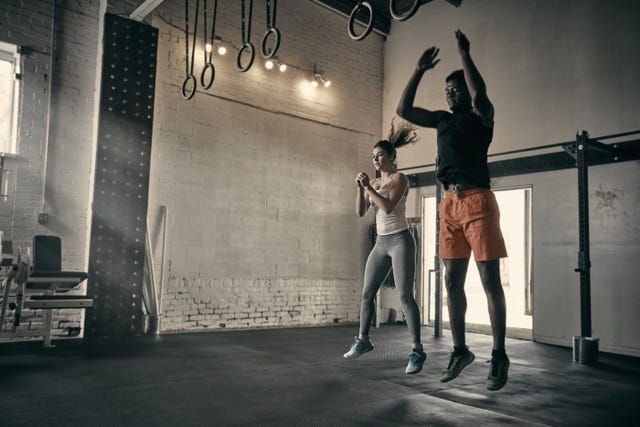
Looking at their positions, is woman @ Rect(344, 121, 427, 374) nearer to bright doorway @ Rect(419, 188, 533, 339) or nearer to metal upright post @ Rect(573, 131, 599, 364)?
metal upright post @ Rect(573, 131, 599, 364)

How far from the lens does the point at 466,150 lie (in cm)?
253

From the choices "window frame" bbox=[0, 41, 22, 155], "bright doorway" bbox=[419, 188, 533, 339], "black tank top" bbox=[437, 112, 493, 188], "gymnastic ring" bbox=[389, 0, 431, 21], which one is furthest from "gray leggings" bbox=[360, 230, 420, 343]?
"bright doorway" bbox=[419, 188, 533, 339]

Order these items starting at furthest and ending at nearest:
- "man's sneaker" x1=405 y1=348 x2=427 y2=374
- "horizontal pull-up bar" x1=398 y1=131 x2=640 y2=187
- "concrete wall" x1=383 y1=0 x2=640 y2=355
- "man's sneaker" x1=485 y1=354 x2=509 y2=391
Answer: "concrete wall" x1=383 y1=0 x2=640 y2=355 < "horizontal pull-up bar" x1=398 y1=131 x2=640 y2=187 < "man's sneaker" x1=405 y1=348 x2=427 y2=374 < "man's sneaker" x1=485 y1=354 x2=509 y2=391

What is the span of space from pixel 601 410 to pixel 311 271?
15.1ft

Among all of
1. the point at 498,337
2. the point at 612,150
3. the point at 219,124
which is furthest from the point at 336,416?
the point at 219,124

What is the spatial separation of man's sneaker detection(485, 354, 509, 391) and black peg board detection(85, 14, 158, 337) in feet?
13.0

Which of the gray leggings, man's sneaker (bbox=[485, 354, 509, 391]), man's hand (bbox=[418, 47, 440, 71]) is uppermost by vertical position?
man's hand (bbox=[418, 47, 440, 71])

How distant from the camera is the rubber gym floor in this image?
7.88ft

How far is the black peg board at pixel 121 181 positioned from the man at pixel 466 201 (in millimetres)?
3580

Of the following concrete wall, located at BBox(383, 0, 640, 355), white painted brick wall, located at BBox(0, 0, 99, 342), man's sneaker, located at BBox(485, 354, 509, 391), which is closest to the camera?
man's sneaker, located at BBox(485, 354, 509, 391)

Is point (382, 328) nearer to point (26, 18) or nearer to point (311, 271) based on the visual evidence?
point (311, 271)

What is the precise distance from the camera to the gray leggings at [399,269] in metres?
3.28

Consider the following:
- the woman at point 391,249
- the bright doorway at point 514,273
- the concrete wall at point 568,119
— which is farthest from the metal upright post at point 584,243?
the bright doorway at point 514,273

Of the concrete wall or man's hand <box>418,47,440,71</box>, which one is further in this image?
the concrete wall
